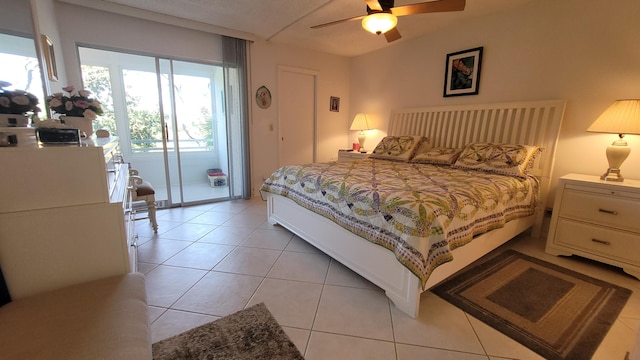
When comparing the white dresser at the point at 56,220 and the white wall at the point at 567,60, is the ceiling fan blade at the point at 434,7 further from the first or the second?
the white dresser at the point at 56,220

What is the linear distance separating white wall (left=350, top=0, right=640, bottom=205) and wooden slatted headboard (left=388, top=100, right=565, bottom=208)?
0.38 feet

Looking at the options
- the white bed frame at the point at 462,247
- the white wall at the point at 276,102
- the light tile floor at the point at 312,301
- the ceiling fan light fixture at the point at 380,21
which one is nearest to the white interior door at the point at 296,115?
the white wall at the point at 276,102

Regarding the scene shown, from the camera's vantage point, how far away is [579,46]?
2.50 metres

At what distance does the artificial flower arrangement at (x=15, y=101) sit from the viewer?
1184mm

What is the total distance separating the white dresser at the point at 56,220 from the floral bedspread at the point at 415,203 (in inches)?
53.3

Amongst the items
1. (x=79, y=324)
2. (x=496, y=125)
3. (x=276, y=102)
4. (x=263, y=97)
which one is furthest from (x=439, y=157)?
(x=79, y=324)

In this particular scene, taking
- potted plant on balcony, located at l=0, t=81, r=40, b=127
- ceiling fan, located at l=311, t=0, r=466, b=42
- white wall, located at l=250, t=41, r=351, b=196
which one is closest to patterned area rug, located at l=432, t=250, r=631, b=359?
ceiling fan, located at l=311, t=0, r=466, b=42

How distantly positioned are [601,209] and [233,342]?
2.92 meters

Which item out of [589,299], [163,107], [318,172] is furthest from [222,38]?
[589,299]

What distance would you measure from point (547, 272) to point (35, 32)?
4.16 meters

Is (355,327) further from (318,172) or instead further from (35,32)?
(35,32)

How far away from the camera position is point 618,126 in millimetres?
2084

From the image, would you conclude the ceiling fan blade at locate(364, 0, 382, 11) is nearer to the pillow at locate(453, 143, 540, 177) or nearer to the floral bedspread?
the floral bedspread

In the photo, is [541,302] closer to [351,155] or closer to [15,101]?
[351,155]
